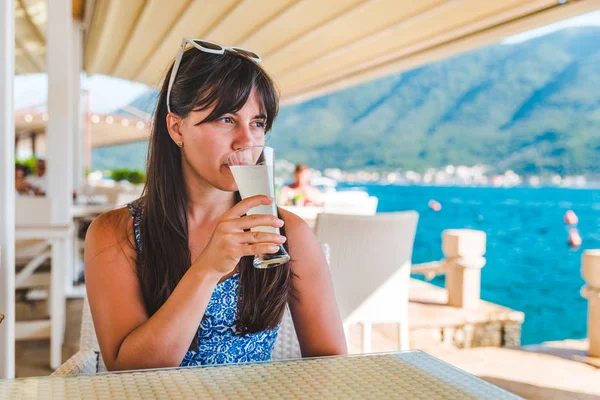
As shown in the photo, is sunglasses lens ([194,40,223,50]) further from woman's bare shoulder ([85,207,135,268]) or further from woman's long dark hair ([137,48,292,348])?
woman's bare shoulder ([85,207,135,268])

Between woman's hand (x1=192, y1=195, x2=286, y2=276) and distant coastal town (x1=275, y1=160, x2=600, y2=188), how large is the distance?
49.5 meters

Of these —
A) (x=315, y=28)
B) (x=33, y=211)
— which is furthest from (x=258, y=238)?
(x=315, y=28)

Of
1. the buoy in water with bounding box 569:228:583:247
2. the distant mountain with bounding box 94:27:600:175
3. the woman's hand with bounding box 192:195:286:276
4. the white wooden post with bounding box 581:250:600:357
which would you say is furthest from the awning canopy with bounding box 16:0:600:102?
the distant mountain with bounding box 94:27:600:175

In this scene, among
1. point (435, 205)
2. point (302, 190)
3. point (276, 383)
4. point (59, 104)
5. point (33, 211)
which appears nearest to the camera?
point (276, 383)

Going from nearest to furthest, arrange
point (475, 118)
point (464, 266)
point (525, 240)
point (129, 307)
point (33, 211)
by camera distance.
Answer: point (129, 307), point (33, 211), point (464, 266), point (525, 240), point (475, 118)

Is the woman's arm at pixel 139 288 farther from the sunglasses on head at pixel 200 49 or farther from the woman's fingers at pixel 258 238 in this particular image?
the sunglasses on head at pixel 200 49

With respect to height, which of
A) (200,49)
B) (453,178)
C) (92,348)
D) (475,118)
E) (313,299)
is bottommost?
(92,348)

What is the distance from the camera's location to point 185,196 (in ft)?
4.60

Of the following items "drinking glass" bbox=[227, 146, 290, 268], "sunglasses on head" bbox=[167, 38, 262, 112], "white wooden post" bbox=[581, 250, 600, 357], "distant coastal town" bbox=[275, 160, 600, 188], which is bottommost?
"white wooden post" bbox=[581, 250, 600, 357]

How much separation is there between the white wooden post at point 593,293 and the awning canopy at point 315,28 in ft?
4.79

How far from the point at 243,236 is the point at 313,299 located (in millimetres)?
428

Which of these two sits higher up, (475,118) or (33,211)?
(475,118)

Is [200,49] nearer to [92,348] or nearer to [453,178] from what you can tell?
[92,348]

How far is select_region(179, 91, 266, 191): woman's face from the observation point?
1.23m
